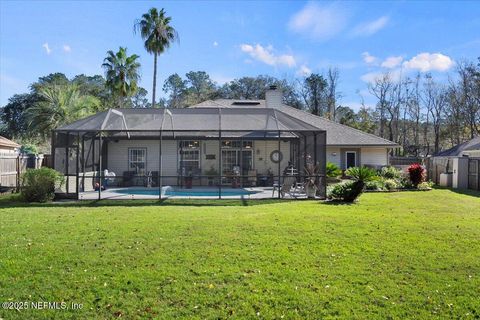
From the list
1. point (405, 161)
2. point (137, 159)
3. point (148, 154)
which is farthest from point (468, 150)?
point (137, 159)

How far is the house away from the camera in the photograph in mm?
12617

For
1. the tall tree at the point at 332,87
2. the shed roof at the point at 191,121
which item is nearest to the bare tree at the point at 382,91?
the tall tree at the point at 332,87

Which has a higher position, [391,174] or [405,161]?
[405,161]

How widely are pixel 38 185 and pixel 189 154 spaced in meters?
8.00

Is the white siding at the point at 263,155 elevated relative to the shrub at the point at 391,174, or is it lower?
elevated

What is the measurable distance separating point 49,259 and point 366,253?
4646mm

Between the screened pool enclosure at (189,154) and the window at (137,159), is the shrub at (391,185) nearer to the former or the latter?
the screened pool enclosure at (189,154)

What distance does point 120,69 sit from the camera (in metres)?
26.5

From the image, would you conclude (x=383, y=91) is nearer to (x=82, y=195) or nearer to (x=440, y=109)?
(x=440, y=109)

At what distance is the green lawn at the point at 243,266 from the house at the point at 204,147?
447 centimetres

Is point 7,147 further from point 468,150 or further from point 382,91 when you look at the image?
point 382,91

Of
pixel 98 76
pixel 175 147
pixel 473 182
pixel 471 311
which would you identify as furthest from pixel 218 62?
pixel 98 76

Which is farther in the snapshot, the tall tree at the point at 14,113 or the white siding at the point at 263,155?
the tall tree at the point at 14,113

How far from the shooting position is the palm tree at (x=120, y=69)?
26.2m
